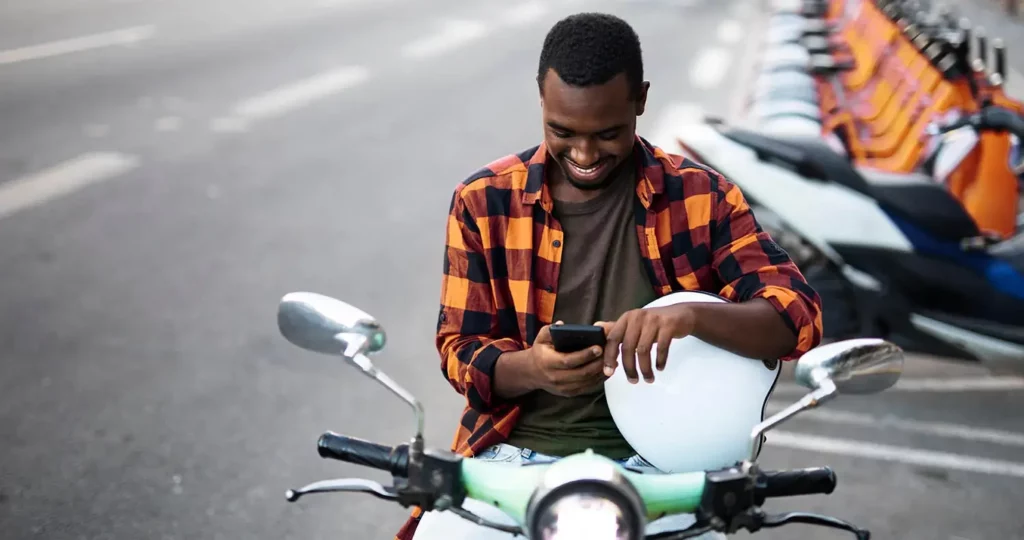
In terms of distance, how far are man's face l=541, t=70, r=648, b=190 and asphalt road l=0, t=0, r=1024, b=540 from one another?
2135 mm

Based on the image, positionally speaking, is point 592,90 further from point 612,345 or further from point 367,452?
point 367,452

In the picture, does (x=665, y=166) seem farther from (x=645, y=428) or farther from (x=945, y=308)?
(x=945, y=308)

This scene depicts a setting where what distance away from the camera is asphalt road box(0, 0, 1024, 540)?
4.16 m

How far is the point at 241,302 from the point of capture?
5801mm

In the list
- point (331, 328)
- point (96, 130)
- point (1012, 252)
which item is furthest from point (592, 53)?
point (96, 130)

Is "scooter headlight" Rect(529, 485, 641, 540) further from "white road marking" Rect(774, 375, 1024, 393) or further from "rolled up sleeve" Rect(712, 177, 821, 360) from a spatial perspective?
"white road marking" Rect(774, 375, 1024, 393)

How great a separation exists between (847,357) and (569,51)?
2.37 ft

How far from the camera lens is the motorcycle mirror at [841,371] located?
1763 mm

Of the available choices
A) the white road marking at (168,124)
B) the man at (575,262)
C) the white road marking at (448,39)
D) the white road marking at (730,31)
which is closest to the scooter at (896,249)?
the man at (575,262)

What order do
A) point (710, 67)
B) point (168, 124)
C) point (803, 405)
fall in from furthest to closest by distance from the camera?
point (710, 67) → point (168, 124) → point (803, 405)

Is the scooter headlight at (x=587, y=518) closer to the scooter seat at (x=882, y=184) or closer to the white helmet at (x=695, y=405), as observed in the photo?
the white helmet at (x=695, y=405)

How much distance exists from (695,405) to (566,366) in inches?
9.3

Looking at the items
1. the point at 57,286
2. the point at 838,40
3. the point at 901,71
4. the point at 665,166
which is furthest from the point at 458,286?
the point at 838,40

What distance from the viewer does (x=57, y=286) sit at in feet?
19.1
